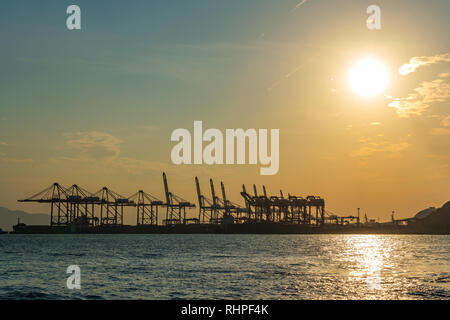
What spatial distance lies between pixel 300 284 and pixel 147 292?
10.7 metres

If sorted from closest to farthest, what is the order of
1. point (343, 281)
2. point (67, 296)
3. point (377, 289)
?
point (67, 296) < point (377, 289) < point (343, 281)

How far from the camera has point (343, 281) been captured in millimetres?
38969

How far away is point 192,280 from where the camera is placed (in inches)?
1527

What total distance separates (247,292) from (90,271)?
20.1 m
